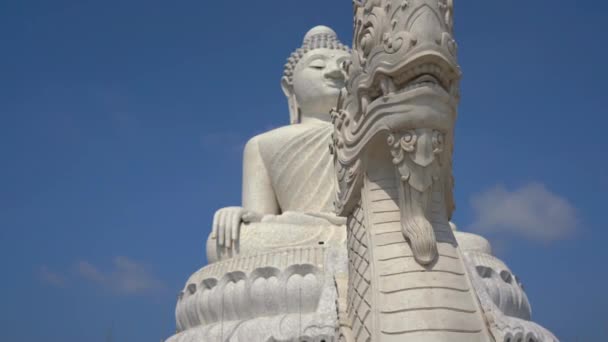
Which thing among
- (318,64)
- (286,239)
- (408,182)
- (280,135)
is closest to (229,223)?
(286,239)

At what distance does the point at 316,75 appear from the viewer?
9031 millimetres

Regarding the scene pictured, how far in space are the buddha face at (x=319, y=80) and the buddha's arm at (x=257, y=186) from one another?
41.2 inches

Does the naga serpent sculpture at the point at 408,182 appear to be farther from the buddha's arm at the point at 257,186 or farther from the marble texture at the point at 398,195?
the buddha's arm at the point at 257,186

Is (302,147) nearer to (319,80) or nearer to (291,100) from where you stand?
(319,80)

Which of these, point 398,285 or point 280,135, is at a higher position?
point 280,135

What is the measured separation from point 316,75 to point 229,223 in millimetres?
3067

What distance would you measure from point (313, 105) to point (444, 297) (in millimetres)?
6254

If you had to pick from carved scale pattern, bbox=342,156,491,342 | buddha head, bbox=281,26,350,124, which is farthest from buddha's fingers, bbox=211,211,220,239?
carved scale pattern, bbox=342,156,491,342

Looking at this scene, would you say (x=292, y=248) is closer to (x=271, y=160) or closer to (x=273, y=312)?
(x=273, y=312)

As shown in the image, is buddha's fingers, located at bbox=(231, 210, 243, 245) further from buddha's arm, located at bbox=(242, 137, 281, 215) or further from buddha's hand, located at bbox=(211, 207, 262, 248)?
buddha's arm, located at bbox=(242, 137, 281, 215)

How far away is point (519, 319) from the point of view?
618cm

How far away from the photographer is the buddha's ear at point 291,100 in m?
9.57

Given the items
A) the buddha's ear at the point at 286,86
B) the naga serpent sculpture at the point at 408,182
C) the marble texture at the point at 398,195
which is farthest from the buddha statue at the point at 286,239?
the naga serpent sculpture at the point at 408,182

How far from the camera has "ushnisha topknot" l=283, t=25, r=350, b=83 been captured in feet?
30.6
